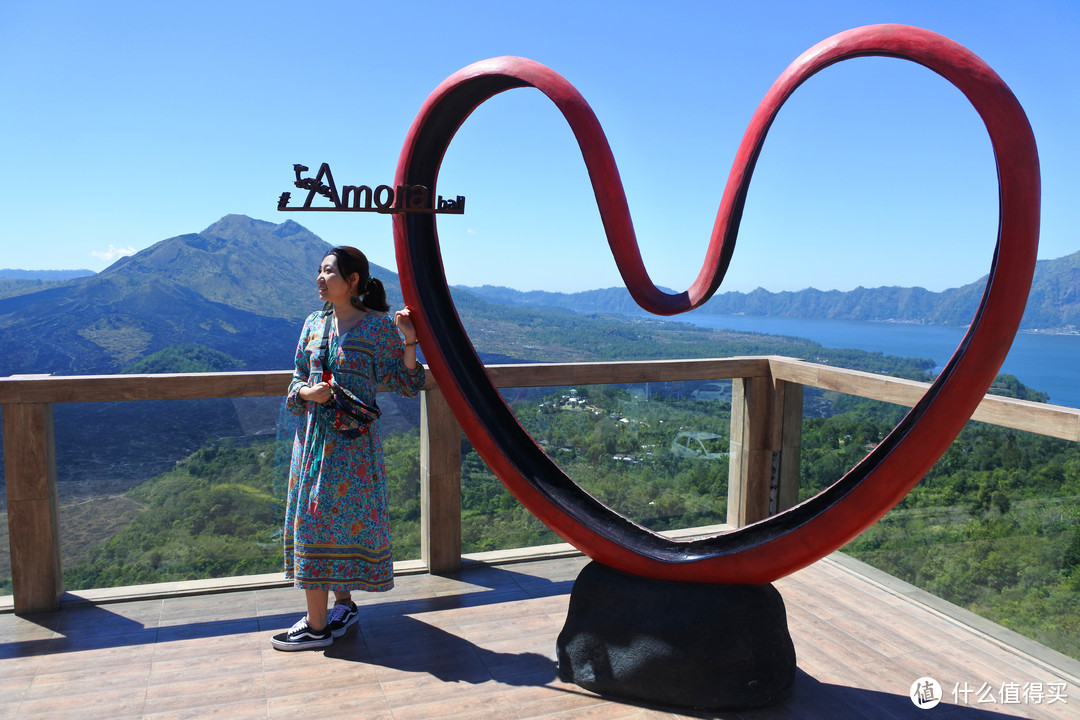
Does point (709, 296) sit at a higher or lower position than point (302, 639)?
higher

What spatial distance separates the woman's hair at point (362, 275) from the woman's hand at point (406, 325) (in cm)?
8

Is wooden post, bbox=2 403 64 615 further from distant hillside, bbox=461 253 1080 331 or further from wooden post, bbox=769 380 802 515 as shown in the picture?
distant hillside, bbox=461 253 1080 331

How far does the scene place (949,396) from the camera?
2.18 m

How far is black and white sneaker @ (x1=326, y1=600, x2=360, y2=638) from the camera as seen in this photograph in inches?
118

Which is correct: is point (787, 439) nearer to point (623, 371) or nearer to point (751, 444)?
point (751, 444)

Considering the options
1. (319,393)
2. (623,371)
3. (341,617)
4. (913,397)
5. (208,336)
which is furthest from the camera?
(208,336)

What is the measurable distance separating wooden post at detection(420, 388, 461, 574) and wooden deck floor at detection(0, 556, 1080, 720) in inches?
7.4

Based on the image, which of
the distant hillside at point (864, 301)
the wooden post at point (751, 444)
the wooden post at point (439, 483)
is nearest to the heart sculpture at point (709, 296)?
the wooden post at point (439, 483)

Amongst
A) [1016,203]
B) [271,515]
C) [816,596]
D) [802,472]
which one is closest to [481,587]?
[271,515]

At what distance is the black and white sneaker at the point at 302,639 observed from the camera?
289 cm

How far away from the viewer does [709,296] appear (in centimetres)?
232

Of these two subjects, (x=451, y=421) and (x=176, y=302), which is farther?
(x=176, y=302)

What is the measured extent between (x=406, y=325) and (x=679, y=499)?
6.49ft

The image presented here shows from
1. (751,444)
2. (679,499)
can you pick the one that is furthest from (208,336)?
(751,444)
